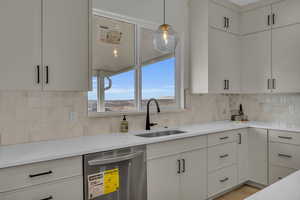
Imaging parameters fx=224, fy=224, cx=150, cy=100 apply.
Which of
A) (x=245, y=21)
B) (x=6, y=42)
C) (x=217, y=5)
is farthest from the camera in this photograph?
(x=245, y=21)

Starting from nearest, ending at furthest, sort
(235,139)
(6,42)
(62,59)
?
(6,42)
(62,59)
(235,139)

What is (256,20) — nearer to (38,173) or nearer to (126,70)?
(126,70)

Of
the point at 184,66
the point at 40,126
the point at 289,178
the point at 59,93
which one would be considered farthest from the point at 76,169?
the point at 184,66

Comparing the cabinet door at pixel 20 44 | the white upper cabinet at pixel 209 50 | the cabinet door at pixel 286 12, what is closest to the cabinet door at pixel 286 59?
the cabinet door at pixel 286 12

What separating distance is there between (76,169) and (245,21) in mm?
3548

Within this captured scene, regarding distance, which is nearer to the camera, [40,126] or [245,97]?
[40,126]

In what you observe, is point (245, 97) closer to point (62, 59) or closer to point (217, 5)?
point (217, 5)

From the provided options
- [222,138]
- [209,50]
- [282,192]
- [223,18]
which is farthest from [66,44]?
[223,18]

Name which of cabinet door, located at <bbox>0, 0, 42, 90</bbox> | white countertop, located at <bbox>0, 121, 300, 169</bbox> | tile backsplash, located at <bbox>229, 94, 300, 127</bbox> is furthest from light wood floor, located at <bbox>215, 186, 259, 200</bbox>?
cabinet door, located at <bbox>0, 0, 42, 90</bbox>

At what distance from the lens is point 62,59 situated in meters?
2.01

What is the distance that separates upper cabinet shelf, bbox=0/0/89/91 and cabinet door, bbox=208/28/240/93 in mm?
1958

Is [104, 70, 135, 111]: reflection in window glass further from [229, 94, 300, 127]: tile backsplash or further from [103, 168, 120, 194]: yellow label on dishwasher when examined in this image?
[229, 94, 300, 127]: tile backsplash

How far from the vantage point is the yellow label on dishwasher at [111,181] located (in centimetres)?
194

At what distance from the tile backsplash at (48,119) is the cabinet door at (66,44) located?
38cm
